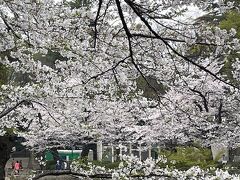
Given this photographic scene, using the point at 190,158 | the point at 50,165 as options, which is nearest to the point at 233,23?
the point at 190,158

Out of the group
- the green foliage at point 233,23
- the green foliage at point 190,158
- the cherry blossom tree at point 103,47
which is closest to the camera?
the cherry blossom tree at point 103,47

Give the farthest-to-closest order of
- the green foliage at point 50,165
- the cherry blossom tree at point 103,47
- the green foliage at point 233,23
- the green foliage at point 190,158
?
the green foliage at point 50,165 → the green foliage at point 233,23 → the green foliage at point 190,158 → the cherry blossom tree at point 103,47

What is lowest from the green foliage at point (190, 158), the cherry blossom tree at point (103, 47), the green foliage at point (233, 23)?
the green foliage at point (190, 158)

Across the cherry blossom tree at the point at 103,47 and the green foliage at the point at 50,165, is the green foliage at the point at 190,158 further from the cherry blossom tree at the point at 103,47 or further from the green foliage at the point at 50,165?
the green foliage at the point at 50,165

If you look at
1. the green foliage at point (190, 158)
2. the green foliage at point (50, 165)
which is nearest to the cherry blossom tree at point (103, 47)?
the green foliage at point (190, 158)

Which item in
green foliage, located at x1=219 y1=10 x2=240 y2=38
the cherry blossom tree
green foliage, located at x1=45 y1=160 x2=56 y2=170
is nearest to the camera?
the cherry blossom tree

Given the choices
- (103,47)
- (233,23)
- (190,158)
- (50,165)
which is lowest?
(190,158)

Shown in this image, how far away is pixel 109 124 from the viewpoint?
19.1 metres

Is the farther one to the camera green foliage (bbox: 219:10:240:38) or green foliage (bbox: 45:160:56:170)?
green foliage (bbox: 45:160:56:170)

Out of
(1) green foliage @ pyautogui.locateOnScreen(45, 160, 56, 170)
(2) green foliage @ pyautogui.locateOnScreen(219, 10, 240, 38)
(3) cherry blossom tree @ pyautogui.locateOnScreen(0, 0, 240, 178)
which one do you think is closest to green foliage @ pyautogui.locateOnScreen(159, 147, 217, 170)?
(2) green foliage @ pyautogui.locateOnScreen(219, 10, 240, 38)

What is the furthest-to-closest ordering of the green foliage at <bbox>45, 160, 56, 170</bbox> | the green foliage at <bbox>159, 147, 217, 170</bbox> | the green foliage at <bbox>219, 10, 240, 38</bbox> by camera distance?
the green foliage at <bbox>45, 160, 56, 170</bbox> → the green foliage at <bbox>219, 10, 240, 38</bbox> → the green foliage at <bbox>159, 147, 217, 170</bbox>

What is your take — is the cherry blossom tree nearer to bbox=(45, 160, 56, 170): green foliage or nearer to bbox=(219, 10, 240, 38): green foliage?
bbox=(219, 10, 240, 38): green foliage

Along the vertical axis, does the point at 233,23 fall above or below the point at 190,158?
above

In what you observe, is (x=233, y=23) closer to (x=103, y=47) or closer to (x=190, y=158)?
(x=190, y=158)
